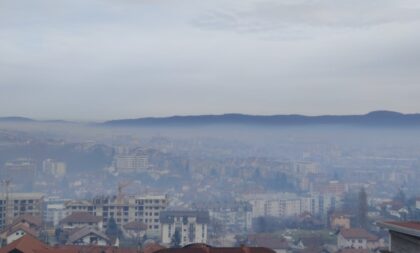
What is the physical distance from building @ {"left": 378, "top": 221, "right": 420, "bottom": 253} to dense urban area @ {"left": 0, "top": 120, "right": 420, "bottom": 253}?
37.7ft

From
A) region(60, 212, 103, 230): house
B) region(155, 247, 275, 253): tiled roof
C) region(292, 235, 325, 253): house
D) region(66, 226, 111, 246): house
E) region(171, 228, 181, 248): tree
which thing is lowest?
region(171, 228, 181, 248): tree

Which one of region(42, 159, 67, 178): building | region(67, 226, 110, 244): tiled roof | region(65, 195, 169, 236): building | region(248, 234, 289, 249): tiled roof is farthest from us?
region(42, 159, 67, 178): building

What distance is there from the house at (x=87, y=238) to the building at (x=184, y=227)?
4.53 m

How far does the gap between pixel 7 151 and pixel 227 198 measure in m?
15.8

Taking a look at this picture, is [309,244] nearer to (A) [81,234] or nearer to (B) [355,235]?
(B) [355,235]

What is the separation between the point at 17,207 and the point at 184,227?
6910 mm

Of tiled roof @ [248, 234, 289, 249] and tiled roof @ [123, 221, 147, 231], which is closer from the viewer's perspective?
tiled roof @ [248, 234, 289, 249]

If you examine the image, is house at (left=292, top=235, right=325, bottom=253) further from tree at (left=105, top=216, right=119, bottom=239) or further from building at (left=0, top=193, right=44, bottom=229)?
building at (left=0, top=193, right=44, bottom=229)

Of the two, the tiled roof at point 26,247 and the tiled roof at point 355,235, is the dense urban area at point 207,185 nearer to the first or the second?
the tiled roof at point 355,235

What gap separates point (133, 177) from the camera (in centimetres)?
5319

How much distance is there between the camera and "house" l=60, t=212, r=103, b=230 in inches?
999

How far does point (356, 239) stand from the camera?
952 inches

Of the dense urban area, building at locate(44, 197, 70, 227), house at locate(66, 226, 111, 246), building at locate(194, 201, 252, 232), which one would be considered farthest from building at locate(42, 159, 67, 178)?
house at locate(66, 226, 111, 246)

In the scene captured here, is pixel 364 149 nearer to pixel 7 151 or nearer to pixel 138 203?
pixel 7 151
